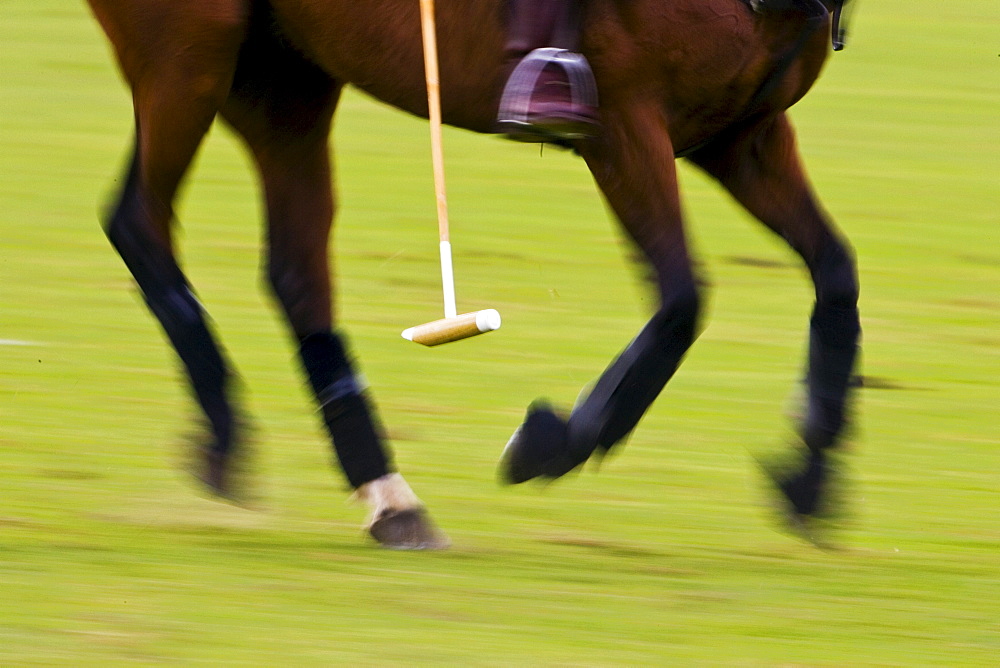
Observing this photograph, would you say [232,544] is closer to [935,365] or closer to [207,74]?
[207,74]

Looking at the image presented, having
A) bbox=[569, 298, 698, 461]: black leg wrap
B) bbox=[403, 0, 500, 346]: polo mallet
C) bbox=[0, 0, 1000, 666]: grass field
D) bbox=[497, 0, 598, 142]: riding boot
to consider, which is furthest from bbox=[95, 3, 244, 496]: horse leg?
bbox=[569, 298, 698, 461]: black leg wrap

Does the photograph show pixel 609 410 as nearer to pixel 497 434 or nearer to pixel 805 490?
pixel 805 490

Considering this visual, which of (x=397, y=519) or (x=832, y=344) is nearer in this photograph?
(x=832, y=344)

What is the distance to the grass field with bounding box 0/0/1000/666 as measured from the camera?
14.5ft

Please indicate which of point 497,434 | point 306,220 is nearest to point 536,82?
point 306,220

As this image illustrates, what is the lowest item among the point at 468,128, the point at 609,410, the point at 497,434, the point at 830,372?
the point at 497,434

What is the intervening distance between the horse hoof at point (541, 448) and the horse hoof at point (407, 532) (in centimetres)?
48

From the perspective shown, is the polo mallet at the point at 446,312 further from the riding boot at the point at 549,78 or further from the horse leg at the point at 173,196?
the horse leg at the point at 173,196

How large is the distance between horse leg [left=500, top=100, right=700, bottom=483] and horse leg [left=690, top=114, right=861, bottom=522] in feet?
1.31

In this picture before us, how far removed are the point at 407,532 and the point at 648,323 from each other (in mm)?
963

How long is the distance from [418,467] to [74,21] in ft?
33.3

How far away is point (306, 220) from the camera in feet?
17.7

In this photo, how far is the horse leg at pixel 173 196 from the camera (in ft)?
16.7

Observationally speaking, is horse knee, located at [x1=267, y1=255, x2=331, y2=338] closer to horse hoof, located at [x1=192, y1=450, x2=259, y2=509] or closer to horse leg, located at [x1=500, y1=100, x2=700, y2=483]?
horse hoof, located at [x1=192, y1=450, x2=259, y2=509]
